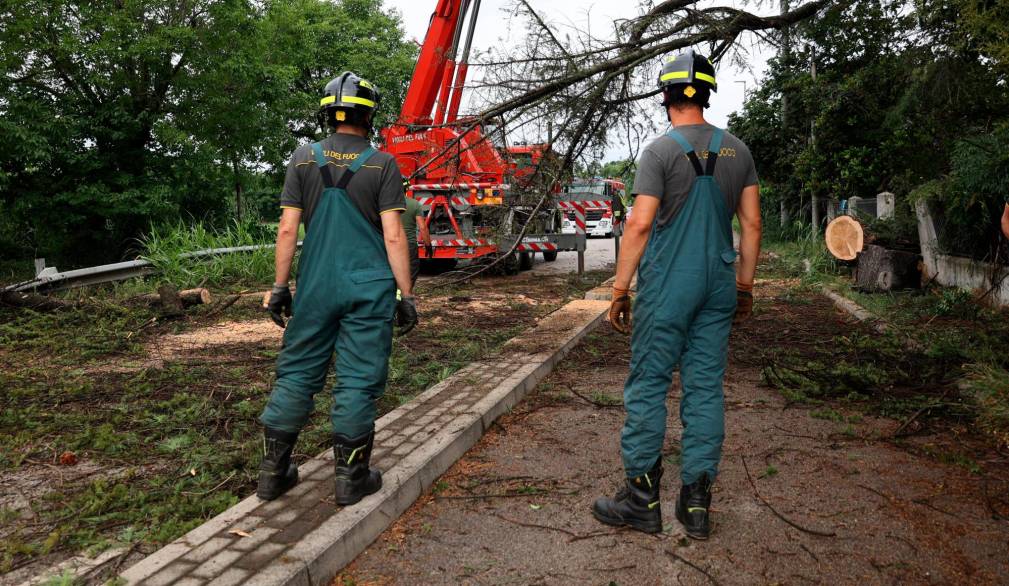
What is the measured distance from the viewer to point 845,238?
1077cm

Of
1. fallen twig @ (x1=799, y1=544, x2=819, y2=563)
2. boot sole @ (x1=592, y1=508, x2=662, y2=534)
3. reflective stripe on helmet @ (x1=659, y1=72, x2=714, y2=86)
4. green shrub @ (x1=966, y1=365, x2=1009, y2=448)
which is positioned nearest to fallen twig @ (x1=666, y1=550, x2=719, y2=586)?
boot sole @ (x1=592, y1=508, x2=662, y2=534)

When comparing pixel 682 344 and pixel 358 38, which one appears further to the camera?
pixel 358 38

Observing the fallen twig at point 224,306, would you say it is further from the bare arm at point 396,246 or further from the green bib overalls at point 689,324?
the green bib overalls at point 689,324

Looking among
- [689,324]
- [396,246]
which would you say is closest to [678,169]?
Result: [689,324]

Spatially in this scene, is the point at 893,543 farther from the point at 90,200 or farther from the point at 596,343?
the point at 90,200

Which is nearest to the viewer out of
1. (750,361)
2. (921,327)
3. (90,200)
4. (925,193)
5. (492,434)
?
(492,434)

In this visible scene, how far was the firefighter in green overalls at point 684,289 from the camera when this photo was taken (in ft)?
10.1

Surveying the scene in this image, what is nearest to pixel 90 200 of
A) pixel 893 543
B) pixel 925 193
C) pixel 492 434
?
pixel 492 434

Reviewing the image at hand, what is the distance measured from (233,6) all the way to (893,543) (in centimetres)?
1574

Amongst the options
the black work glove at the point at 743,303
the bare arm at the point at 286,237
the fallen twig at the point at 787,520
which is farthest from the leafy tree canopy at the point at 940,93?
the bare arm at the point at 286,237

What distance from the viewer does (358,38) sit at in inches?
1329

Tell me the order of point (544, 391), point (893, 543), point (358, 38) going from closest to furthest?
point (893, 543) → point (544, 391) → point (358, 38)

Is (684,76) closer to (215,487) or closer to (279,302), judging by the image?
(279,302)

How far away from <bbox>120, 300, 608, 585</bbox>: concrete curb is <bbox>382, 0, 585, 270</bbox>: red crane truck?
4.04m
